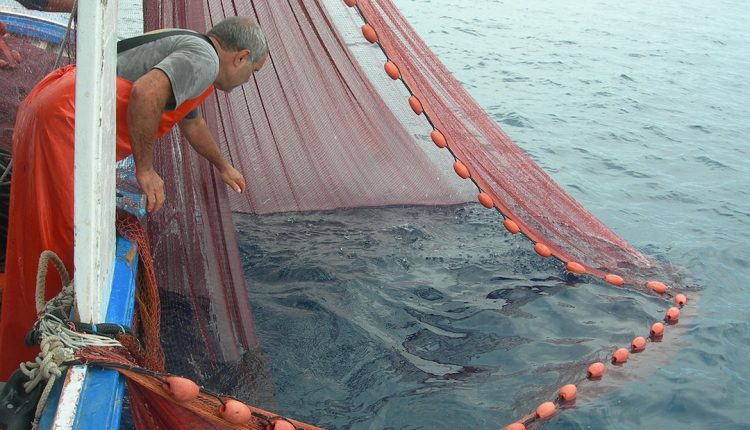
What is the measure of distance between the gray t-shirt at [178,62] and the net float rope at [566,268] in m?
0.86

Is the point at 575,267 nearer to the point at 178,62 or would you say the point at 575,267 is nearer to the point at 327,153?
the point at 327,153

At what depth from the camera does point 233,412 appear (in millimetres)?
2197

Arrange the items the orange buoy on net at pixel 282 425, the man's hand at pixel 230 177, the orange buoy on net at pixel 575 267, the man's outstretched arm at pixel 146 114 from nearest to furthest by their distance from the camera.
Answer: the orange buoy on net at pixel 282 425 < the man's outstretched arm at pixel 146 114 < the man's hand at pixel 230 177 < the orange buoy on net at pixel 575 267

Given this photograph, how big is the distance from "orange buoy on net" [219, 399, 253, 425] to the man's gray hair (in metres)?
1.55

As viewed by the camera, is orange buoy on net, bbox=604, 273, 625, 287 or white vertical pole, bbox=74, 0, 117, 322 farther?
orange buoy on net, bbox=604, 273, 625, 287

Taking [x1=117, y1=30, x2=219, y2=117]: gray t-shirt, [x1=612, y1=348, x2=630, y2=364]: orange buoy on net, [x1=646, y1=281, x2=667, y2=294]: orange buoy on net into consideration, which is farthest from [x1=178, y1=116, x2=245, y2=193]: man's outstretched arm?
[x1=646, y1=281, x2=667, y2=294]: orange buoy on net

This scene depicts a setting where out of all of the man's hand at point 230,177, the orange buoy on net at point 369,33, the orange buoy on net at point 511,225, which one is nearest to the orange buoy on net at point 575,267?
the orange buoy on net at point 511,225

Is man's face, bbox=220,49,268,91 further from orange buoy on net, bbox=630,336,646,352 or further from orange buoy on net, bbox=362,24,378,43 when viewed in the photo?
orange buoy on net, bbox=630,336,646,352

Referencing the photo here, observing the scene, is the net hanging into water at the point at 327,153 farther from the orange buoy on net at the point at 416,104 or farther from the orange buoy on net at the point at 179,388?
the orange buoy on net at the point at 179,388

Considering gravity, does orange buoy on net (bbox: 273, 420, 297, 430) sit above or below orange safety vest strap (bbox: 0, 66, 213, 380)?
below

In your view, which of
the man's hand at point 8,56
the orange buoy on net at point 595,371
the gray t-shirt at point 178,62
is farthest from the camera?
the man's hand at point 8,56

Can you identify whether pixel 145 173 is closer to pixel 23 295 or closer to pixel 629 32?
pixel 23 295

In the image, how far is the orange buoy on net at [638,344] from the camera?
4145 mm

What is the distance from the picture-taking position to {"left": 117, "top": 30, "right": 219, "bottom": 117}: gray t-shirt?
2.75 metres
